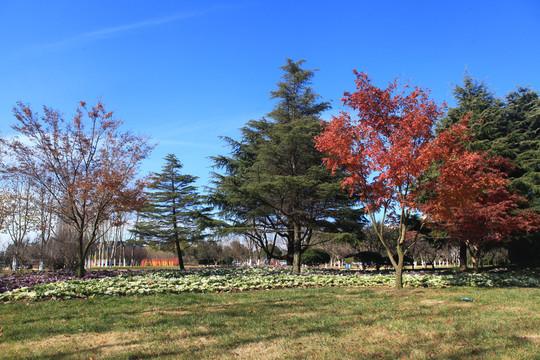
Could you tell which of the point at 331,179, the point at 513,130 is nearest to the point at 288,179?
the point at 331,179

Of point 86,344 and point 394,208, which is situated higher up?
point 394,208

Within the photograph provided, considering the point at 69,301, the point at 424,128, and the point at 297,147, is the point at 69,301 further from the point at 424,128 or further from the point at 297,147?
the point at 297,147

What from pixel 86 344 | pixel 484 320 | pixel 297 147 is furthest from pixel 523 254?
pixel 86 344

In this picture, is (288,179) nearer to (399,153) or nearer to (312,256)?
(399,153)

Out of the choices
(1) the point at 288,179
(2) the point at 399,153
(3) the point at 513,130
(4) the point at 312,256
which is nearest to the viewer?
(2) the point at 399,153

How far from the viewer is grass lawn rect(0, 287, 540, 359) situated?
4.25m

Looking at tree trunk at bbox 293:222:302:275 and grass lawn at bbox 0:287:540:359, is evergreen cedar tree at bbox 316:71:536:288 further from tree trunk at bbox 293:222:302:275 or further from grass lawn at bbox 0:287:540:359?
tree trunk at bbox 293:222:302:275

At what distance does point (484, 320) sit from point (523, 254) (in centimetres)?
2344

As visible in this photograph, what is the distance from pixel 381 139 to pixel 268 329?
6953 millimetres

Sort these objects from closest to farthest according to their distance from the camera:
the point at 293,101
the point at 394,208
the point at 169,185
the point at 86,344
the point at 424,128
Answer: the point at 86,344, the point at 424,128, the point at 394,208, the point at 293,101, the point at 169,185

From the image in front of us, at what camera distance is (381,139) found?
10352mm

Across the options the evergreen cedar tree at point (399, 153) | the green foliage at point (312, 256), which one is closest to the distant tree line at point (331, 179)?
the evergreen cedar tree at point (399, 153)

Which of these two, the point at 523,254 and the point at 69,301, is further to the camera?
the point at 523,254

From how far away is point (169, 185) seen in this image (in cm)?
2967
